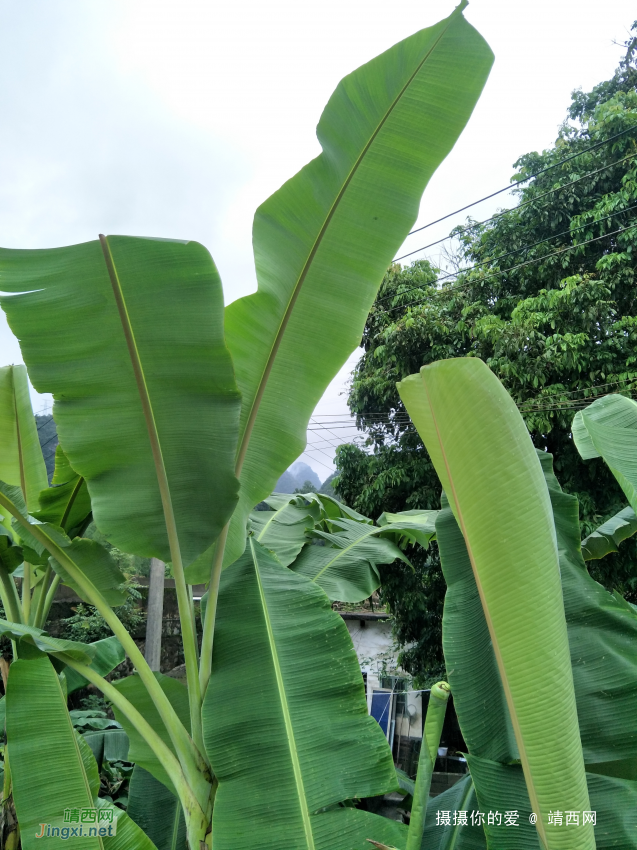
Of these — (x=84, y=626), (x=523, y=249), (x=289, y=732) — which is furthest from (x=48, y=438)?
(x=289, y=732)

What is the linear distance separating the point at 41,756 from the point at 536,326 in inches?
249

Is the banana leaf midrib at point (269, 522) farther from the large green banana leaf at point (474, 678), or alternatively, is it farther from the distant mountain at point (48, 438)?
the distant mountain at point (48, 438)

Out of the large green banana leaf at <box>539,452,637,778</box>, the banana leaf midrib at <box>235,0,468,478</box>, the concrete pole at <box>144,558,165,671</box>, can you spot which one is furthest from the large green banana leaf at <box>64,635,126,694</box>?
the concrete pole at <box>144,558,165,671</box>

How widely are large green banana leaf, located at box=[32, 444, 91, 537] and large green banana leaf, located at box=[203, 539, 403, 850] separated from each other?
82cm

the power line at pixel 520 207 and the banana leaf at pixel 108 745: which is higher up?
the power line at pixel 520 207

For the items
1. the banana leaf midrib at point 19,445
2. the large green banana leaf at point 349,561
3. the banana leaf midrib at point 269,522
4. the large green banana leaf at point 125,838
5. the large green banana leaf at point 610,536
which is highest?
the banana leaf midrib at point 19,445

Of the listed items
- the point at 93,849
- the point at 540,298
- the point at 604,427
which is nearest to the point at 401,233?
the point at 604,427

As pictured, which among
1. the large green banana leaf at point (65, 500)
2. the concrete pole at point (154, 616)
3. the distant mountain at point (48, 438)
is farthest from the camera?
the distant mountain at point (48, 438)

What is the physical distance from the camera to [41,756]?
132 centimetres

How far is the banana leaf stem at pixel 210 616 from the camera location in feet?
4.58

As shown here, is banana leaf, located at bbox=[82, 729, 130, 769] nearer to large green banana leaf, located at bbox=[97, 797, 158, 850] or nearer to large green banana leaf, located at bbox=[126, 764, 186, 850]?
large green banana leaf, located at bbox=[126, 764, 186, 850]

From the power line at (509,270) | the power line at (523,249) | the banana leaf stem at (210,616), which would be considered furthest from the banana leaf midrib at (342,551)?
the power line at (523,249)

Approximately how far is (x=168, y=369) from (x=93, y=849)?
3.58 ft

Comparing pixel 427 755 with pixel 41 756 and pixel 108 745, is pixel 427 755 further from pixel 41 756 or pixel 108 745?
pixel 108 745
